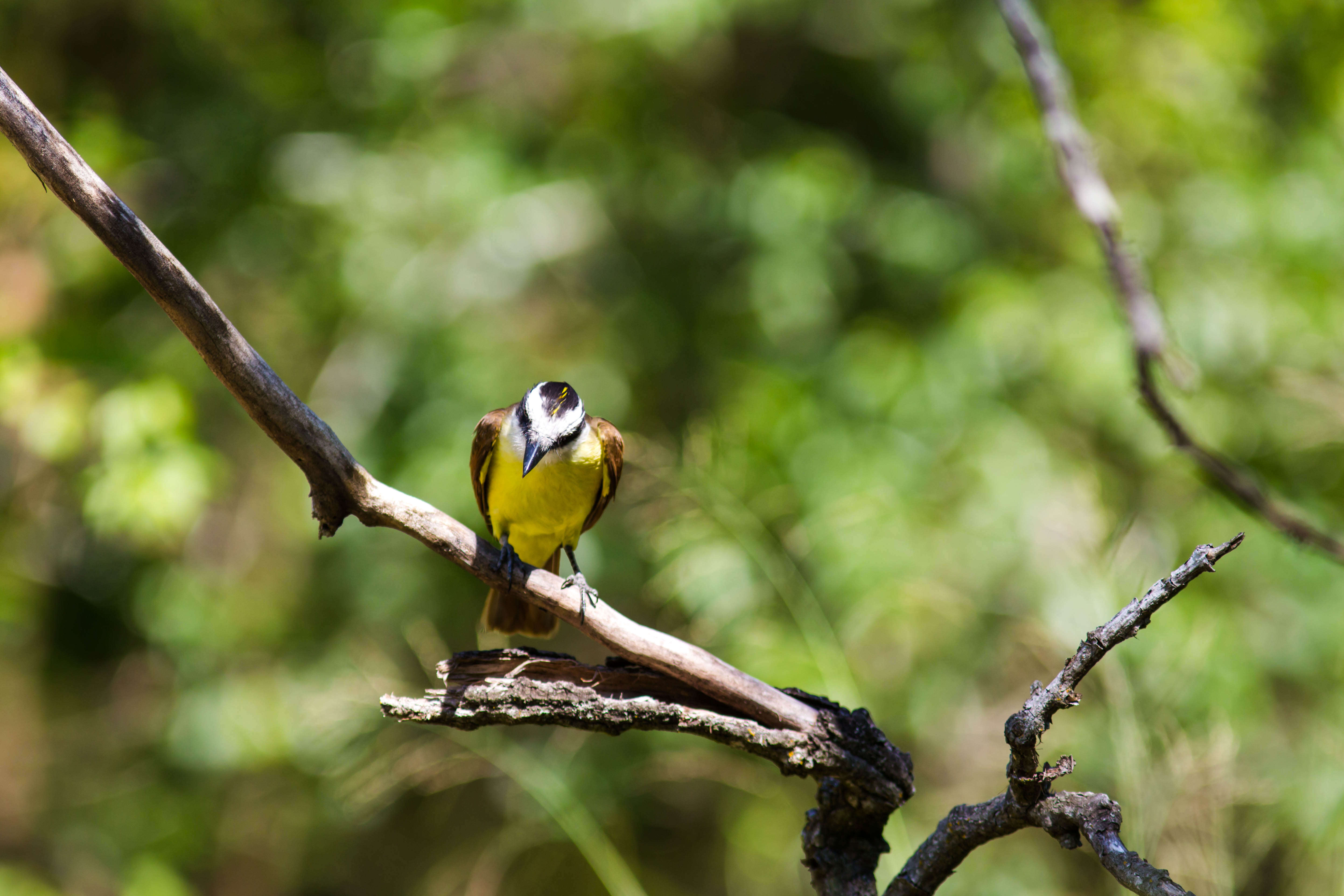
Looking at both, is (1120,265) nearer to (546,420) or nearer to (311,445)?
(311,445)

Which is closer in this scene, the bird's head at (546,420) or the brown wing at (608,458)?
the bird's head at (546,420)

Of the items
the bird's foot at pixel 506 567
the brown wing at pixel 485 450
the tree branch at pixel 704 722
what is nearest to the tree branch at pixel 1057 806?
the tree branch at pixel 704 722

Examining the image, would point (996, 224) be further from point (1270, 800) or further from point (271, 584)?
point (271, 584)

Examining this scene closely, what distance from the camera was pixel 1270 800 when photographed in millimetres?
2527

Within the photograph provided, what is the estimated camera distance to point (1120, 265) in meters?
1.12

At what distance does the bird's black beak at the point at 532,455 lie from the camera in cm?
288

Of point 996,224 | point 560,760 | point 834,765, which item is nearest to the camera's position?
point 834,765

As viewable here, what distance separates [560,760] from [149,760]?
2.42 m

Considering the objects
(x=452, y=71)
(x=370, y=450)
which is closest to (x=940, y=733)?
(x=370, y=450)

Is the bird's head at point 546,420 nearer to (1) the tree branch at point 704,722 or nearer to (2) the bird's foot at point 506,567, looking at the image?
(2) the bird's foot at point 506,567

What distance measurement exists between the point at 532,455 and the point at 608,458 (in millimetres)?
310

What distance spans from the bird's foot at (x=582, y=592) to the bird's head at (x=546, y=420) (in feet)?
1.24

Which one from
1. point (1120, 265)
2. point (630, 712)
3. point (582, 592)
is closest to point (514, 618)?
point (582, 592)

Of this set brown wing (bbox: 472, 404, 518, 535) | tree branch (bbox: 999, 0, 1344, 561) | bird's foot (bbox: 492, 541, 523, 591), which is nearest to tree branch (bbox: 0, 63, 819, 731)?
bird's foot (bbox: 492, 541, 523, 591)
